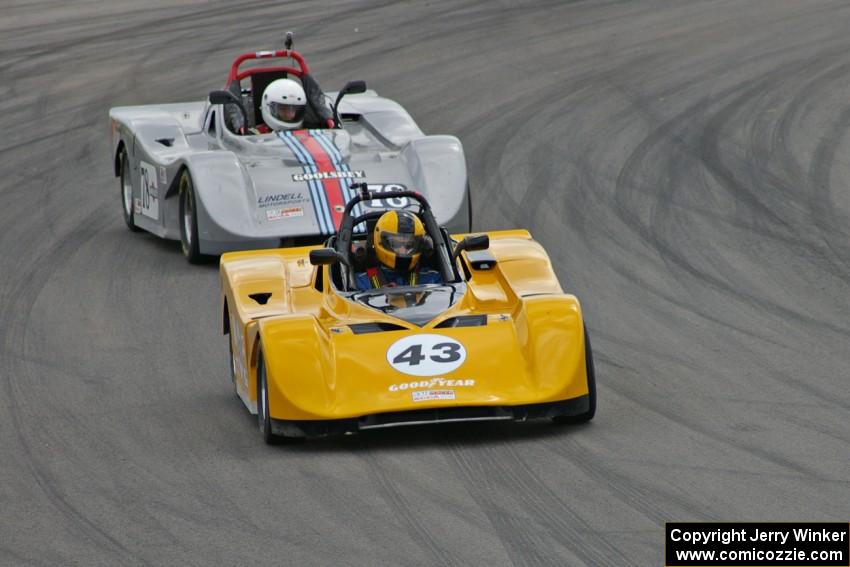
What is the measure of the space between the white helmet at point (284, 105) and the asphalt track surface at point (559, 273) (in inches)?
68.8

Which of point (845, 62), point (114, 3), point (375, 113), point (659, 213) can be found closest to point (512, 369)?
point (659, 213)

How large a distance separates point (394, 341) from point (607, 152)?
992 cm

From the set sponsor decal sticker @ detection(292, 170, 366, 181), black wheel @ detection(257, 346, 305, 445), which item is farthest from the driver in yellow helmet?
sponsor decal sticker @ detection(292, 170, 366, 181)

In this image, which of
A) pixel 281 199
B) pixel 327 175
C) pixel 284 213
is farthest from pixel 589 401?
pixel 327 175

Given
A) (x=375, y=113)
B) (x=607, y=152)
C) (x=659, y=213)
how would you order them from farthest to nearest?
(x=607, y=152)
(x=375, y=113)
(x=659, y=213)

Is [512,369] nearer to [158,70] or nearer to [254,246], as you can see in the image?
[254,246]

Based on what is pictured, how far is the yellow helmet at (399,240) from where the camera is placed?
11539mm

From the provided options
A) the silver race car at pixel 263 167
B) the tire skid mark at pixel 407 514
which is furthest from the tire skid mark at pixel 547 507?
the silver race car at pixel 263 167

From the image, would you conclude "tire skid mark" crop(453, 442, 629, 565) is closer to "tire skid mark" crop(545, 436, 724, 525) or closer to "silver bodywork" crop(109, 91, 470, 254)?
"tire skid mark" crop(545, 436, 724, 525)

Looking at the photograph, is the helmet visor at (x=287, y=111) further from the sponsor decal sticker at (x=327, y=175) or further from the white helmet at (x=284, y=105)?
the sponsor decal sticker at (x=327, y=175)

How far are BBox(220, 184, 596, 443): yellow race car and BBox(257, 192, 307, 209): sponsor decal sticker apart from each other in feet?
14.0

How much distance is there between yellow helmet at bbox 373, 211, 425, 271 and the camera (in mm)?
11539

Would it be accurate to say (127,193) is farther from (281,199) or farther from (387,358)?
(387,358)

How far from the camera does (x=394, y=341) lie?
10.4 meters
